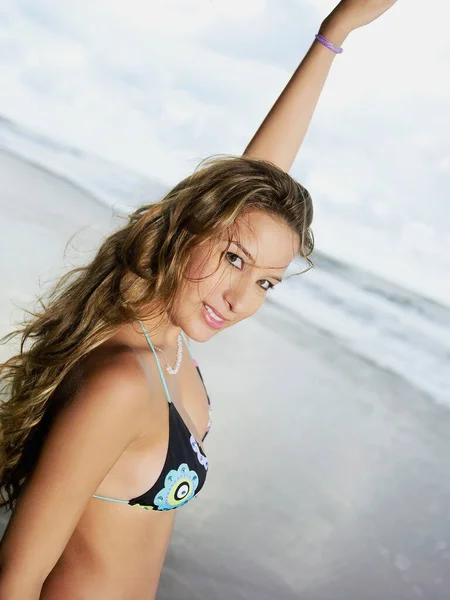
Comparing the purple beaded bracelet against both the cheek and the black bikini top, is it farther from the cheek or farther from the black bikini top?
the black bikini top

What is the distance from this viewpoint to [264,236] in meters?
1.43

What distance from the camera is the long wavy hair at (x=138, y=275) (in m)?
1.38

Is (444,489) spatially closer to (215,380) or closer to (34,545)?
(215,380)

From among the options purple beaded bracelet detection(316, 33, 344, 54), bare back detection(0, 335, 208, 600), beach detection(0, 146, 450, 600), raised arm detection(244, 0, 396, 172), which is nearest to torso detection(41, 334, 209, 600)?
bare back detection(0, 335, 208, 600)

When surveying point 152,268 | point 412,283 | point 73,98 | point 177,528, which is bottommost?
point 177,528

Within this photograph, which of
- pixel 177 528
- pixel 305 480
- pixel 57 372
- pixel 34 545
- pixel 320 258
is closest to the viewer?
pixel 34 545

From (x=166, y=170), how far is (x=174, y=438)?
14.1 feet

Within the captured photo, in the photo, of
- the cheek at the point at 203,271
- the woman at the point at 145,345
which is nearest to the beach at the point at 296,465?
the woman at the point at 145,345

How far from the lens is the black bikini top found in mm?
1352

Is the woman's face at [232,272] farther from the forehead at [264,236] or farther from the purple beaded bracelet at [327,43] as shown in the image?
the purple beaded bracelet at [327,43]

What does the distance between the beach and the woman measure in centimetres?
136

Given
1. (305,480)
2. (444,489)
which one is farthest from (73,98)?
(444,489)

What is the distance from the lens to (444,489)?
3430mm

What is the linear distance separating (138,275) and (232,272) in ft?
0.73
